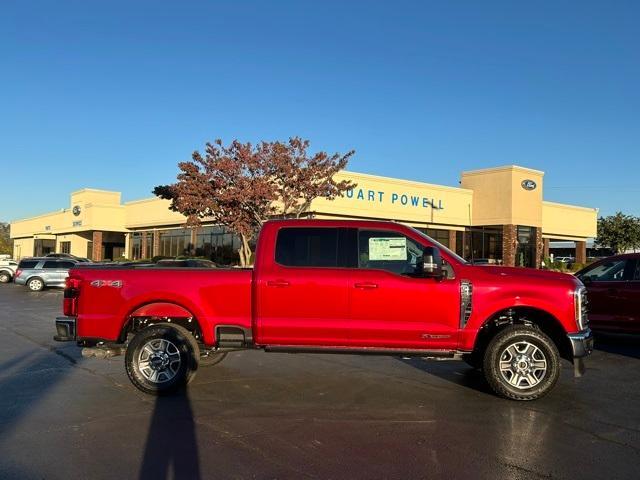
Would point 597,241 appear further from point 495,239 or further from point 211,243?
point 211,243

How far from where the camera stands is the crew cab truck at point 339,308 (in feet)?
22.5

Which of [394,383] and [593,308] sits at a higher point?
[593,308]

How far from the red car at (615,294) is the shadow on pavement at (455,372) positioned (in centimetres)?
353

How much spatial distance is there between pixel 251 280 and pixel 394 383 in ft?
7.95

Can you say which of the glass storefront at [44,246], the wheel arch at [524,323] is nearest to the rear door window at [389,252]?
the wheel arch at [524,323]

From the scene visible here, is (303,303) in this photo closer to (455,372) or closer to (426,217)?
(455,372)

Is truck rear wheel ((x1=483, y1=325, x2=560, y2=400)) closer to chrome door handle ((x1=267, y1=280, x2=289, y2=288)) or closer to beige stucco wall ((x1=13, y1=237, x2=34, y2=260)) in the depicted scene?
chrome door handle ((x1=267, y1=280, x2=289, y2=288))

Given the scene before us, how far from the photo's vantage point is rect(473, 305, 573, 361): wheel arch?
702cm

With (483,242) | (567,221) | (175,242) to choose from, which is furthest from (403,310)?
(567,221)

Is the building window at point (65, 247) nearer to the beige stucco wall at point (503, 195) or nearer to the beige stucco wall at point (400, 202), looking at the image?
the beige stucco wall at point (400, 202)

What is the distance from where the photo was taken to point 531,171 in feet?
139

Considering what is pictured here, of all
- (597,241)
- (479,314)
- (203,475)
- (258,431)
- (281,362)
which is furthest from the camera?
(597,241)

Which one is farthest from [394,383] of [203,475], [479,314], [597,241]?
[597,241]

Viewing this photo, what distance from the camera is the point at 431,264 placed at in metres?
6.55
